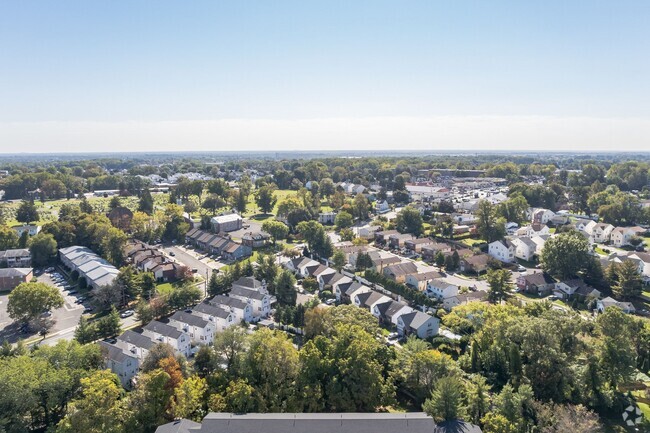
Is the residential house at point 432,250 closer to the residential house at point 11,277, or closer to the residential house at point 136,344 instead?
the residential house at point 136,344

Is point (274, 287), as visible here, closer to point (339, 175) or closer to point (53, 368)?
point (53, 368)

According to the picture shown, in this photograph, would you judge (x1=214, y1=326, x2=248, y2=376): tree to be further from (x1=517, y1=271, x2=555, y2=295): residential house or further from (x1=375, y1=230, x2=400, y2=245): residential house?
(x1=375, y1=230, x2=400, y2=245): residential house

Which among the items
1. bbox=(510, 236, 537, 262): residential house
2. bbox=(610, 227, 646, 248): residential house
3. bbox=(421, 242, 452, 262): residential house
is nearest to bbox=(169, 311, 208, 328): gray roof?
bbox=(421, 242, 452, 262): residential house

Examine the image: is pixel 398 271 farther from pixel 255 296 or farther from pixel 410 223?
pixel 410 223

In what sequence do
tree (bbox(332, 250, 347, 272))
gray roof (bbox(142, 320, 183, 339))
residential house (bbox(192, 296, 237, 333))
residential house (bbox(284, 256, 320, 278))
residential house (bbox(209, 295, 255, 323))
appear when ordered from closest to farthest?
gray roof (bbox(142, 320, 183, 339)), residential house (bbox(192, 296, 237, 333)), residential house (bbox(209, 295, 255, 323)), tree (bbox(332, 250, 347, 272)), residential house (bbox(284, 256, 320, 278))

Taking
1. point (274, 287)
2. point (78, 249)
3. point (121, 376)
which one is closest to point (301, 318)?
point (274, 287)

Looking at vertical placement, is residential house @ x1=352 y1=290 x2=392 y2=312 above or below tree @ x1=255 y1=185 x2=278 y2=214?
below
